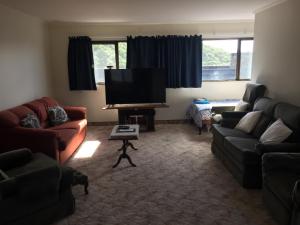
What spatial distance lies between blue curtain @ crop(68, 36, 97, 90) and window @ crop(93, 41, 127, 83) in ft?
0.68

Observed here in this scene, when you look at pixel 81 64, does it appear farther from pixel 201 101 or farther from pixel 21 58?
pixel 201 101

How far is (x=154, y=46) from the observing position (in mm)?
6156

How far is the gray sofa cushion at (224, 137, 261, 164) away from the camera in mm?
3055

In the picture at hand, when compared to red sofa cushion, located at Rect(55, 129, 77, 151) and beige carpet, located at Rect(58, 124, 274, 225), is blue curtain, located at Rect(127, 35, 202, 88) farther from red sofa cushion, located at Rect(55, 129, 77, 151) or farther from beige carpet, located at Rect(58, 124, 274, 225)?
red sofa cushion, located at Rect(55, 129, 77, 151)

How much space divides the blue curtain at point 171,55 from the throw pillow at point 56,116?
205 cm

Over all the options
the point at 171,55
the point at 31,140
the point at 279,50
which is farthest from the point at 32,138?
the point at 279,50

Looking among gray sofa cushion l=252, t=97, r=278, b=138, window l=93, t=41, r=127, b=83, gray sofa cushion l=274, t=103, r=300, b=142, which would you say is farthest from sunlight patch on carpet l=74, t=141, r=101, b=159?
gray sofa cushion l=274, t=103, r=300, b=142

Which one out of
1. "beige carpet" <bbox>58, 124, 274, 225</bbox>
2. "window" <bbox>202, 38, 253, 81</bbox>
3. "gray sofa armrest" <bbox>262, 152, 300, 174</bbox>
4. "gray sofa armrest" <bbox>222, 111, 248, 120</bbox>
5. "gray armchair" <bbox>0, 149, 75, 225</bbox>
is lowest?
"beige carpet" <bbox>58, 124, 274, 225</bbox>

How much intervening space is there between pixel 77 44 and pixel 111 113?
1.84 m

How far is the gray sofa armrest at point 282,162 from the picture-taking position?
100 inches

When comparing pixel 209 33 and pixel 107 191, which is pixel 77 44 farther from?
pixel 107 191

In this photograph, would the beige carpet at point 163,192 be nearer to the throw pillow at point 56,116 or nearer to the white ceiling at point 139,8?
the throw pillow at point 56,116

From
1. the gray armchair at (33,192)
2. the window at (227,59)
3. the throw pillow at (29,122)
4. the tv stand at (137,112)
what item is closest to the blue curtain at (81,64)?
the tv stand at (137,112)

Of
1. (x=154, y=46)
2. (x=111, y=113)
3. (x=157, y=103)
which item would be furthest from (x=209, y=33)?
(x=111, y=113)
